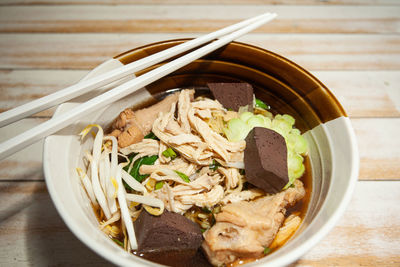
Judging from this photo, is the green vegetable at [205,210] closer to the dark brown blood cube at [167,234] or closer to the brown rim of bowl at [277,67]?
the dark brown blood cube at [167,234]

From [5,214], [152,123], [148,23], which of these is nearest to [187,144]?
[152,123]

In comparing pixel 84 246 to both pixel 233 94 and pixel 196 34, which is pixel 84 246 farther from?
pixel 196 34

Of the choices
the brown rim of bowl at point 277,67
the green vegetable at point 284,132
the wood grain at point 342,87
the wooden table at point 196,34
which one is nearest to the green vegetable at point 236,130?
the green vegetable at point 284,132

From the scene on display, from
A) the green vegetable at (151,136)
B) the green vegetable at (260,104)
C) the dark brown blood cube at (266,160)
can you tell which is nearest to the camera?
the dark brown blood cube at (266,160)

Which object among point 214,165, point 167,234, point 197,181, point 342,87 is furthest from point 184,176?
point 342,87

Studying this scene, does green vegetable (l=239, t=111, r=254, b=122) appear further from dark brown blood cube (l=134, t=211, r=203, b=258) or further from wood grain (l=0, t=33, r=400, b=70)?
wood grain (l=0, t=33, r=400, b=70)

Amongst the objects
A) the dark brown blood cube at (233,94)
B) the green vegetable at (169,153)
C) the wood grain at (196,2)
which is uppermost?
the wood grain at (196,2)

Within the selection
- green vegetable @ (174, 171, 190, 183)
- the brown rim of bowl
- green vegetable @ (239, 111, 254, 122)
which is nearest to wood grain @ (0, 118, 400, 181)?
the brown rim of bowl
